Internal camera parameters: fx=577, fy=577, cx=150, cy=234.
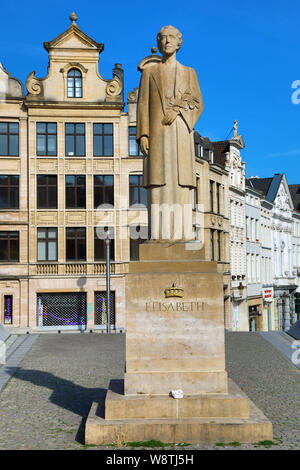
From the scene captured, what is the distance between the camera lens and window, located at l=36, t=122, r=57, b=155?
101 ft

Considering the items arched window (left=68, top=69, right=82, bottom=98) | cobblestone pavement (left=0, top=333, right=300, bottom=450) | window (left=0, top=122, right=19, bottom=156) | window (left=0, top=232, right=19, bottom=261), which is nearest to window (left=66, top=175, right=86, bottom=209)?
window (left=0, top=122, right=19, bottom=156)

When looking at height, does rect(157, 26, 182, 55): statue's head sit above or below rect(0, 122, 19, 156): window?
below

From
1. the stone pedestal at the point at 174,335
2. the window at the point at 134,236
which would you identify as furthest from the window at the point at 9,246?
the stone pedestal at the point at 174,335

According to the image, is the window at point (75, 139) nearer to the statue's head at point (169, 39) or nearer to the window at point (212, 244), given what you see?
the window at point (212, 244)

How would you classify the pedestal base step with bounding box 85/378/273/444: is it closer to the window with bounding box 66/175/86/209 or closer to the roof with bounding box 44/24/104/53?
the window with bounding box 66/175/86/209

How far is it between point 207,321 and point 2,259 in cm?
2342

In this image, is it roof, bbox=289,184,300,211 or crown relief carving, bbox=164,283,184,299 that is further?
roof, bbox=289,184,300,211

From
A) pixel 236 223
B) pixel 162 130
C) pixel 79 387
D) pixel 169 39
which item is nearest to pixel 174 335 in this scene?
pixel 162 130

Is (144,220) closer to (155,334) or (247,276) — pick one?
(247,276)

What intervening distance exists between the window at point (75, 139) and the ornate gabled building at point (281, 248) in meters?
26.4

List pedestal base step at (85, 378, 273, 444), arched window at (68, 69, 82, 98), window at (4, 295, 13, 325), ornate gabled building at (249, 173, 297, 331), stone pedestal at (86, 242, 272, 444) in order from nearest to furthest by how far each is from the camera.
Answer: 1. pedestal base step at (85, 378, 273, 444)
2. stone pedestal at (86, 242, 272, 444)
3. window at (4, 295, 13, 325)
4. arched window at (68, 69, 82, 98)
5. ornate gabled building at (249, 173, 297, 331)

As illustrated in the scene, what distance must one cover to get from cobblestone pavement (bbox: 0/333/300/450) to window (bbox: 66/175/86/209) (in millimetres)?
10724

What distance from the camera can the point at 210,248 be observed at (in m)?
37.6
